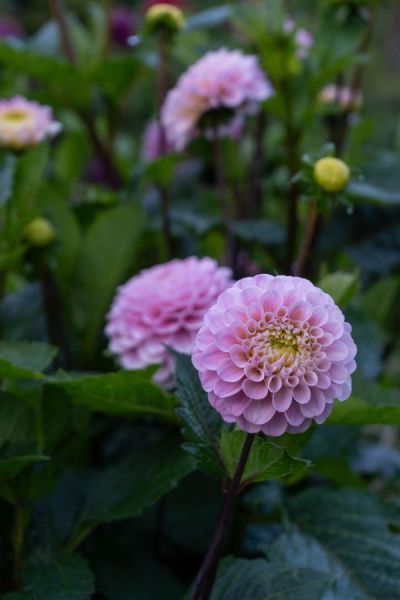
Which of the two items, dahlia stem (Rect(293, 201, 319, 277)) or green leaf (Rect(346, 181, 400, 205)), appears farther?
green leaf (Rect(346, 181, 400, 205))

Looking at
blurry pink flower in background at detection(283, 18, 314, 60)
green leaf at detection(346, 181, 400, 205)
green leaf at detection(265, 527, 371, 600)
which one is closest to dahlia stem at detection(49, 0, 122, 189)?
blurry pink flower in background at detection(283, 18, 314, 60)

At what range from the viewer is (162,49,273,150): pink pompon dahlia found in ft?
2.39

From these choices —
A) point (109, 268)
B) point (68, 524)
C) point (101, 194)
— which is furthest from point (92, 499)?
point (101, 194)

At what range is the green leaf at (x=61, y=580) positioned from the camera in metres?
0.48

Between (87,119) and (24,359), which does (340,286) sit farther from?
(87,119)

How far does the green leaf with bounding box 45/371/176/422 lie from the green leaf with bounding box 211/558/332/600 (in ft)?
0.38

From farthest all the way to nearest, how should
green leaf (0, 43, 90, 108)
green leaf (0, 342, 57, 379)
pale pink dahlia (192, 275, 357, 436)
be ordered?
green leaf (0, 43, 90, 108) → green leaf (0, 342, 57, 379) → pale pink dahlia (192, 275, 357, 436)

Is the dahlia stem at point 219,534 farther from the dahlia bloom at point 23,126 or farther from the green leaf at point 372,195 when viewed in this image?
the dahlia bloom at point 23,126

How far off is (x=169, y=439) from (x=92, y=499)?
8cm

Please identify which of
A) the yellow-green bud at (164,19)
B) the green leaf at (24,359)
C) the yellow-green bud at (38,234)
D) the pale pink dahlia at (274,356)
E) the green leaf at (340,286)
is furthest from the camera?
the yellow-green bud at (164,19)

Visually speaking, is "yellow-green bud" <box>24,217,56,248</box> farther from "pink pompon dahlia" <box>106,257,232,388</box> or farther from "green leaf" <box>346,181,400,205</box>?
"green leaf" <box>346,181,400,205</box>

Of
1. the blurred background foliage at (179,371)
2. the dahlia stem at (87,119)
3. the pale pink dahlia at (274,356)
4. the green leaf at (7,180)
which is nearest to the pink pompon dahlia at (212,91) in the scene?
the blurred background foliage at (179,371)

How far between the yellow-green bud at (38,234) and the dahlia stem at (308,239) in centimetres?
23

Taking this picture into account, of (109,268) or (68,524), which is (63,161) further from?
(68,524)
